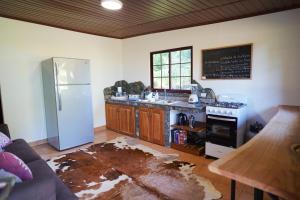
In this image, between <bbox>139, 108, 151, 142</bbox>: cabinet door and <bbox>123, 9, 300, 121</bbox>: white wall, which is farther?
<bbox>139, 108, 151, 142</bbox>: cabinet door

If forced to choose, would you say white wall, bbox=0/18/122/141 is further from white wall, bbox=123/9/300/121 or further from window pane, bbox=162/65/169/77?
white wall, bbox=123/9/300/121

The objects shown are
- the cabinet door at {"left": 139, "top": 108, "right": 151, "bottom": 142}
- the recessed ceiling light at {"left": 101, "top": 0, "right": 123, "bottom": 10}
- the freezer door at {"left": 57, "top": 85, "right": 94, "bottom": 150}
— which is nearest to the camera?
the recessed ceiling light at {"left": 101, "top": 0, "right": 123, "bottom": 10}

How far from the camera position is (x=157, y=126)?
3.96m

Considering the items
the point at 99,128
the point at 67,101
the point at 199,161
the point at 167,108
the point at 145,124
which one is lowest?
the point at 199,161

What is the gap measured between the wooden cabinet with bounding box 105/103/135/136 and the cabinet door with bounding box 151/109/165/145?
1.94 ft

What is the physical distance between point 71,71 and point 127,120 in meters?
1.64

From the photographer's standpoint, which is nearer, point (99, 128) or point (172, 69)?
point (172, 69)

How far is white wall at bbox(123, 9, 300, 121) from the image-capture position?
298 centimetres

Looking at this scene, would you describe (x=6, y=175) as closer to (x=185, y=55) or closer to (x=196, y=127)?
(x=196, y=127)

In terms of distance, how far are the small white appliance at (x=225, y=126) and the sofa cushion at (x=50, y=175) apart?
2364mm

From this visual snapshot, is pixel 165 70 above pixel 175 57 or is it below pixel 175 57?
below

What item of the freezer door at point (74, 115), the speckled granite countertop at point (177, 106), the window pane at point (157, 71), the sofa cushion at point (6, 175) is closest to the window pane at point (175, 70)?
the window pane at point (157, 71)

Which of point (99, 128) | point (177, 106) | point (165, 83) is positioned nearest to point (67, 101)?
point (99, 128)

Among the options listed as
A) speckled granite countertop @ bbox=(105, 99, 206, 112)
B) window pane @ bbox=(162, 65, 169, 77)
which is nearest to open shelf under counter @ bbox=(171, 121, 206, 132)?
speckled granite countertop @ bbox=(105, 99, 206, 112)
